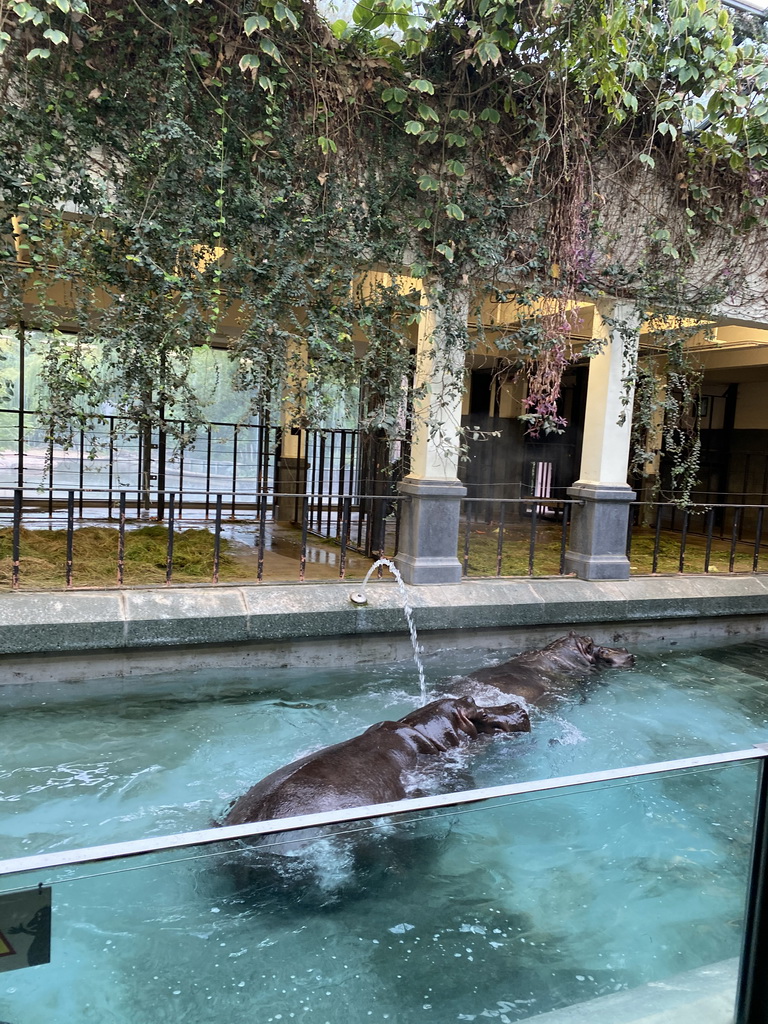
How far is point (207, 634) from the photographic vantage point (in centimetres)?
559

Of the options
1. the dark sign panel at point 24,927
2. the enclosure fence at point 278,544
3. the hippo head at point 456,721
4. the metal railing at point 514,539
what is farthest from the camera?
the metal railing at point 514,539

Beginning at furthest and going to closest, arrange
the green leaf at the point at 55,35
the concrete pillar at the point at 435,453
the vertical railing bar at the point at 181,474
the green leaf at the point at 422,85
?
1. the concrete pillar at the point at 435,453
2. the vertical railing bar at the point at 181,474
3. the green leaf at the point at 422,85
4. the green leaf at the point at 55,35

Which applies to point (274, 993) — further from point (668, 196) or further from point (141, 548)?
point (668, 196)

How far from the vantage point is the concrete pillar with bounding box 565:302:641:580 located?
23.3ft

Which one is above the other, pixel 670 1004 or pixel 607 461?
pixel 607 461

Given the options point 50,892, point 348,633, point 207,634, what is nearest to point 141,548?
point 207,634

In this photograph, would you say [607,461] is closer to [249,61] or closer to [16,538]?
[249,61]

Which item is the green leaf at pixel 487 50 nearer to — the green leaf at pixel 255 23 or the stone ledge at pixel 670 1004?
the green leaf at pixel 255 23

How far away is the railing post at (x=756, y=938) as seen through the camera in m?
2.00

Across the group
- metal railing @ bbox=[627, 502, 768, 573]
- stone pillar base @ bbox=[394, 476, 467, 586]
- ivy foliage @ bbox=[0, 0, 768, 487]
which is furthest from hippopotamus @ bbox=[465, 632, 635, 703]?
ivy foliage @ bbox=[0, 0, 768, 487]

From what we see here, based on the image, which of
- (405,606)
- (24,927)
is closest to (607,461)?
(405,606)

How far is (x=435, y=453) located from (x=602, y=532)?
1.99m

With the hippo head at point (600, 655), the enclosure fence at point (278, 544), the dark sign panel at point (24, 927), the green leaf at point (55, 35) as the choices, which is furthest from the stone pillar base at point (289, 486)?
the dark sign panel at point (24, 927)

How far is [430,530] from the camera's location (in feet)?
21.5
